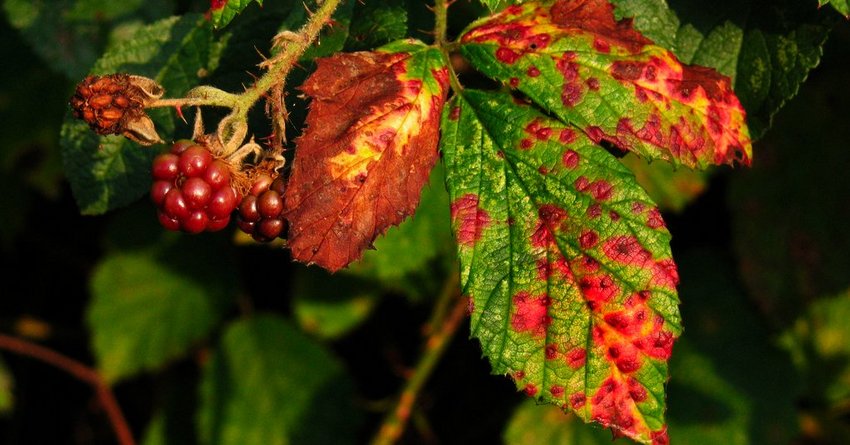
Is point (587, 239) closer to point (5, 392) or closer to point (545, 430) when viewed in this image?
point (545, 430)

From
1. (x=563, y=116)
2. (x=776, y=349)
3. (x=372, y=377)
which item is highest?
(x=563, y=116)

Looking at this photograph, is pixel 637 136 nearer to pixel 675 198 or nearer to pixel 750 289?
pixel 675 198

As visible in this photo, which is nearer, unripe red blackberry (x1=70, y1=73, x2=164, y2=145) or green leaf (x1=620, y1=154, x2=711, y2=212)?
unripe red blackberry (x1=70, y1=73, x2=164, y2=145)

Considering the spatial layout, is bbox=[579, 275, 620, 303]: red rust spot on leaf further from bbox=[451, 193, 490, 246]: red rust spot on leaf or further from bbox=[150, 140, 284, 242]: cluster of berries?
bbox=[150, 140, 284, 242]: cluster of berries

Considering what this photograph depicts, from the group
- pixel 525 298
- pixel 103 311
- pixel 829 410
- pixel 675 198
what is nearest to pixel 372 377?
pixel 103 311

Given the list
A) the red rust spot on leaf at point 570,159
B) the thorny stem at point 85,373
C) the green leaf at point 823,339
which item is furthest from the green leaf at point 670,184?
the thorny stem at point 85,373

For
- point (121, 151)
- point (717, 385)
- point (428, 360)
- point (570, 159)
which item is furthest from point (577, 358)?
point (717, 385)

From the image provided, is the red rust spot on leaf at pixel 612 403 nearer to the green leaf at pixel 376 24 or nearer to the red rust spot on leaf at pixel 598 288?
the red rust spot on leaf at pixel 598 288

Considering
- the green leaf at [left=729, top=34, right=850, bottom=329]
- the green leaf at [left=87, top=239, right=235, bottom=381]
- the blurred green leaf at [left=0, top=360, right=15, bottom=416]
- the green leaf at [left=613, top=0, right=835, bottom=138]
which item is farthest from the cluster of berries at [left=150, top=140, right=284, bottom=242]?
the blurred green leaf at [left=0, top=360, right=15, bottom=416]
